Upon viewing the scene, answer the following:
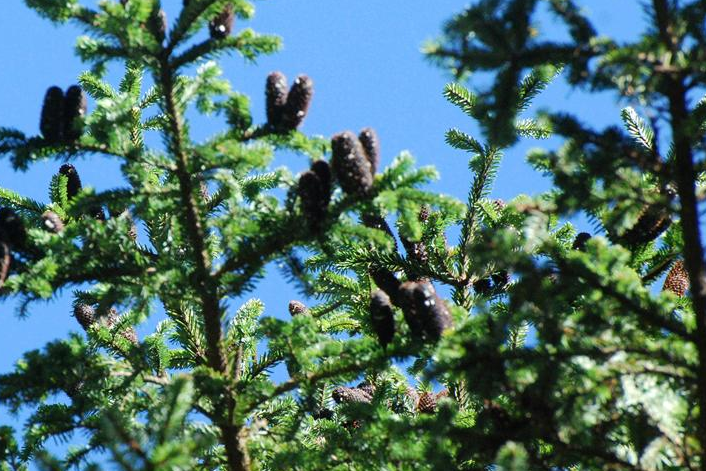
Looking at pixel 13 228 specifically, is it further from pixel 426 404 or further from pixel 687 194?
pixel 687 194

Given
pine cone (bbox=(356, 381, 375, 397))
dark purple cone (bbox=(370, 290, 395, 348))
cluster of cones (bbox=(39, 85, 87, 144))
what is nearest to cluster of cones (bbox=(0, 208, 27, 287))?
cluster of cones (bbox=(39, 85, 87, 144))

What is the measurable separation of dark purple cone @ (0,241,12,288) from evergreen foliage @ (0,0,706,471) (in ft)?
0.05

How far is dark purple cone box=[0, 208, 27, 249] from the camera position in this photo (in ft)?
13.8

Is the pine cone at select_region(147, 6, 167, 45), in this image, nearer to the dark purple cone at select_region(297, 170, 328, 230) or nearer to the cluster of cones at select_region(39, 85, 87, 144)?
the cluster of cones at select_region(39, 85, 87, 144)

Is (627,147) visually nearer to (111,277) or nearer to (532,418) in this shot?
(532,418)

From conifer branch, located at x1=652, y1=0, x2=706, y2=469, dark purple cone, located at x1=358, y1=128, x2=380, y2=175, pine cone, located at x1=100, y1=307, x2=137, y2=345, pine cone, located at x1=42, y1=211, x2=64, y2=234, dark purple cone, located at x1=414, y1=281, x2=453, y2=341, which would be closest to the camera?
conifer branch, located at x1=652, y1=0, x2=706, y2=469

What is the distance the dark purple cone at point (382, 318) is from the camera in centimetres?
393

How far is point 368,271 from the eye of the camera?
5.46 meters

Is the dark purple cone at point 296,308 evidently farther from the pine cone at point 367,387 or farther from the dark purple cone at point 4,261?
the dark purple cone at point 4,261

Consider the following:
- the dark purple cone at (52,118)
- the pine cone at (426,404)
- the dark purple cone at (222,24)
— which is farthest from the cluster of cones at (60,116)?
the pine cone at (426,404)

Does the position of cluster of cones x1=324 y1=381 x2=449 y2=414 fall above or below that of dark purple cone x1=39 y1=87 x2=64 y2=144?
below

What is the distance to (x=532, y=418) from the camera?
3336 millimetres

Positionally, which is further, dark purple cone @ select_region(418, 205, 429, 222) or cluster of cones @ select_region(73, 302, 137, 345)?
dark purple cone @ select_region(418, 205, 429, 222)

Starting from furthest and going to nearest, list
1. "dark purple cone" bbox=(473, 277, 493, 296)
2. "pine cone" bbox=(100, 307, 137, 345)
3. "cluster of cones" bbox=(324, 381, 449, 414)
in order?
1. "dark purple cone" bbox=(473, 277, 493, 296)
2. "pine cone" bbox=(100, 307, 137, 345)
3. "cluster of cones" bbox=(324, 381, 449, 414)
